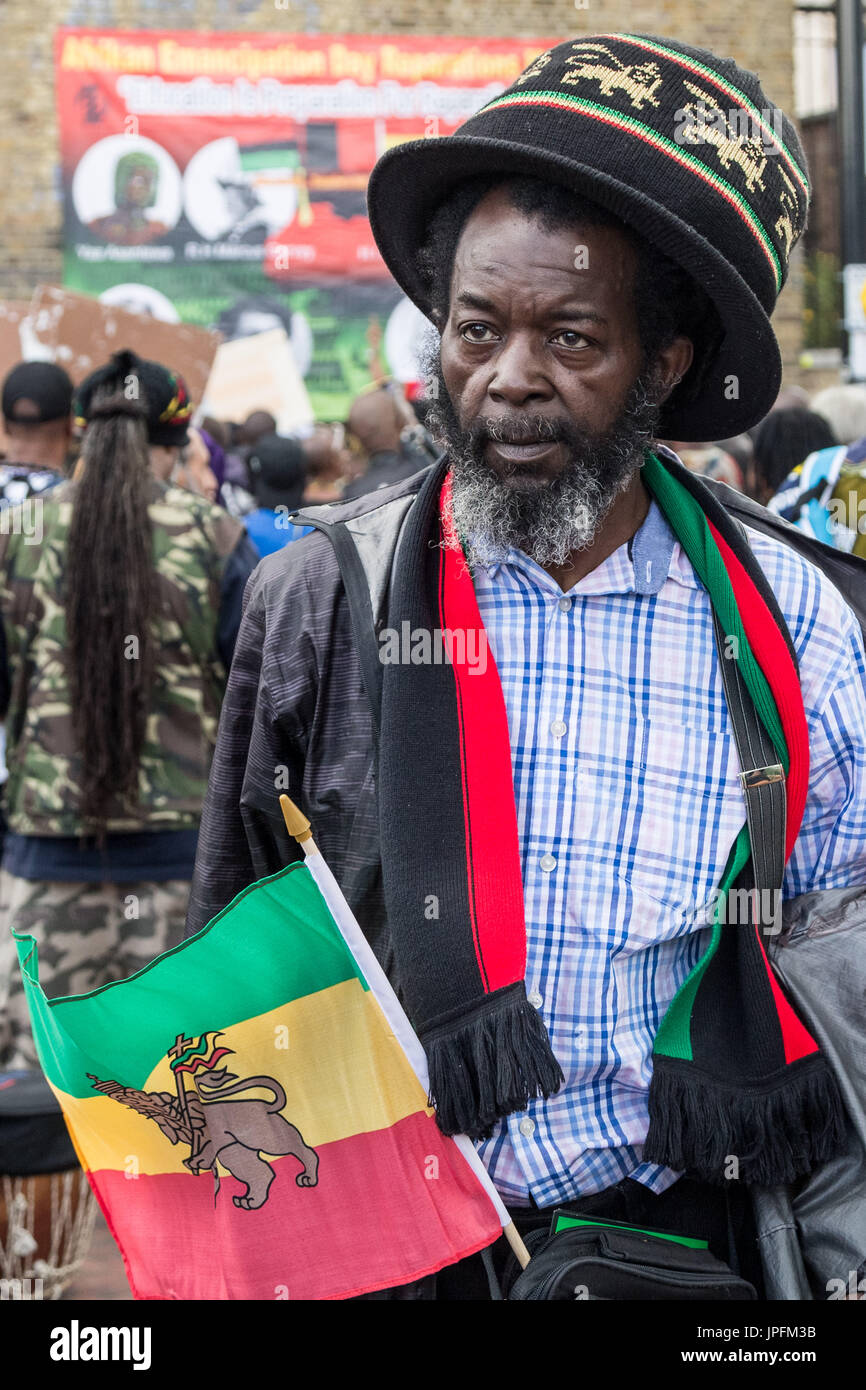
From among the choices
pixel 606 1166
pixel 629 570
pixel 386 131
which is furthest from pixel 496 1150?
pixel 386 131

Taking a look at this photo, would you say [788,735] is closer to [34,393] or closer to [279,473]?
[34,393]

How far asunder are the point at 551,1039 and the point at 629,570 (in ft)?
2.03

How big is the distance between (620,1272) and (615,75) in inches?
55.5

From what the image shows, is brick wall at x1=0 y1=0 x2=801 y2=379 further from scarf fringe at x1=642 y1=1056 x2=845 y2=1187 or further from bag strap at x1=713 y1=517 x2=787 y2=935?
scarf fringe at x1=642 y1=1056 x2=845 y2=1187

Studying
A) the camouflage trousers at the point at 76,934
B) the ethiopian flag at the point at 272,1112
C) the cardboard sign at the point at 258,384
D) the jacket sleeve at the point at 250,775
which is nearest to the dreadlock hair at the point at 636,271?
the jacket sleeve at the point at 250,775

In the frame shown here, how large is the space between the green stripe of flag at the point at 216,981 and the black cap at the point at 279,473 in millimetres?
4168

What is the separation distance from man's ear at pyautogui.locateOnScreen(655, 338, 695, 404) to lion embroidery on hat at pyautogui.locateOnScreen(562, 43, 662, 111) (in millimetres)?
339

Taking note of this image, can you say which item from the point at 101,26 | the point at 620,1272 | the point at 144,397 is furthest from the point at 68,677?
the point at 101,26

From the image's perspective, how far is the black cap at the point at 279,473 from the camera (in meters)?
5.84

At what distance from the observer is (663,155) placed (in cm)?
179

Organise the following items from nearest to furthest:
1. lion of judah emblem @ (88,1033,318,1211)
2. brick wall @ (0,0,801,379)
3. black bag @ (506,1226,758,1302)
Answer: black bag @ (506,1226,758,1302)
lion of judah emblem @ (88,1033,318,1211)
brick wall @ (0,0,801,379)

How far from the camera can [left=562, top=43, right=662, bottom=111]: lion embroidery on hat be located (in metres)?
1.80

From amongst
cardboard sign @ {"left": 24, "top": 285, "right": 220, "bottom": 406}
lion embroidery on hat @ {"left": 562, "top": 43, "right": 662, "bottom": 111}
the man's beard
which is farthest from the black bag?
cardboard sign @ {"left": 24, "top": 285, "right": 220, "bottom": 406}

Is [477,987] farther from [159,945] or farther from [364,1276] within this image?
[159,945]
